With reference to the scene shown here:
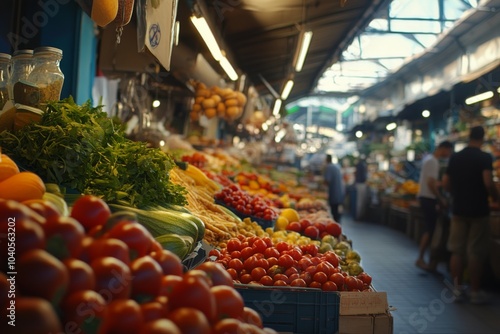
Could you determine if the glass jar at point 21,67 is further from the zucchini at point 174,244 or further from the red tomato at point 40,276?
the red tomato at point 40,276

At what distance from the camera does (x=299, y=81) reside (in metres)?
16.7

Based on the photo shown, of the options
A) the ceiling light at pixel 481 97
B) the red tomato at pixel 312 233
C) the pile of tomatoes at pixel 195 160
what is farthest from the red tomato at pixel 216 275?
the ceiling light at pixel 481 97

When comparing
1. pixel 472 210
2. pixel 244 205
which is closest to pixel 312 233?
pixel 244 205

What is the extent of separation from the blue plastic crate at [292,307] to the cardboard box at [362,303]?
11cm

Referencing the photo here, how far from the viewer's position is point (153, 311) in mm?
1232

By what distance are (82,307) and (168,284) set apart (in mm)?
250

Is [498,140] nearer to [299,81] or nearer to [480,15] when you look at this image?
[480,15]

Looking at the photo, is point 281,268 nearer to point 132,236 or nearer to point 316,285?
point 316,285

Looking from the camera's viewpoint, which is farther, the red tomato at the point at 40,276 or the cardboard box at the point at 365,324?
the cardboard box at the point at 365,324

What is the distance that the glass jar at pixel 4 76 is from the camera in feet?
9.16

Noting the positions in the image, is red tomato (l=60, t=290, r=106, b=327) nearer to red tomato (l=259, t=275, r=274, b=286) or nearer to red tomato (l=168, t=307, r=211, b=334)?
red tomato (l=168, t=307, r=211, b=334)

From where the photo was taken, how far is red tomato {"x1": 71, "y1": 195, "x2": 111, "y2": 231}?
1.55 meters

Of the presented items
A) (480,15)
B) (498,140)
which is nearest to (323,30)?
(498,140)

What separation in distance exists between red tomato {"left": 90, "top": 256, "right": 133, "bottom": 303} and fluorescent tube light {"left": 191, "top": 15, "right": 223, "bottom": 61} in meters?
3.84
